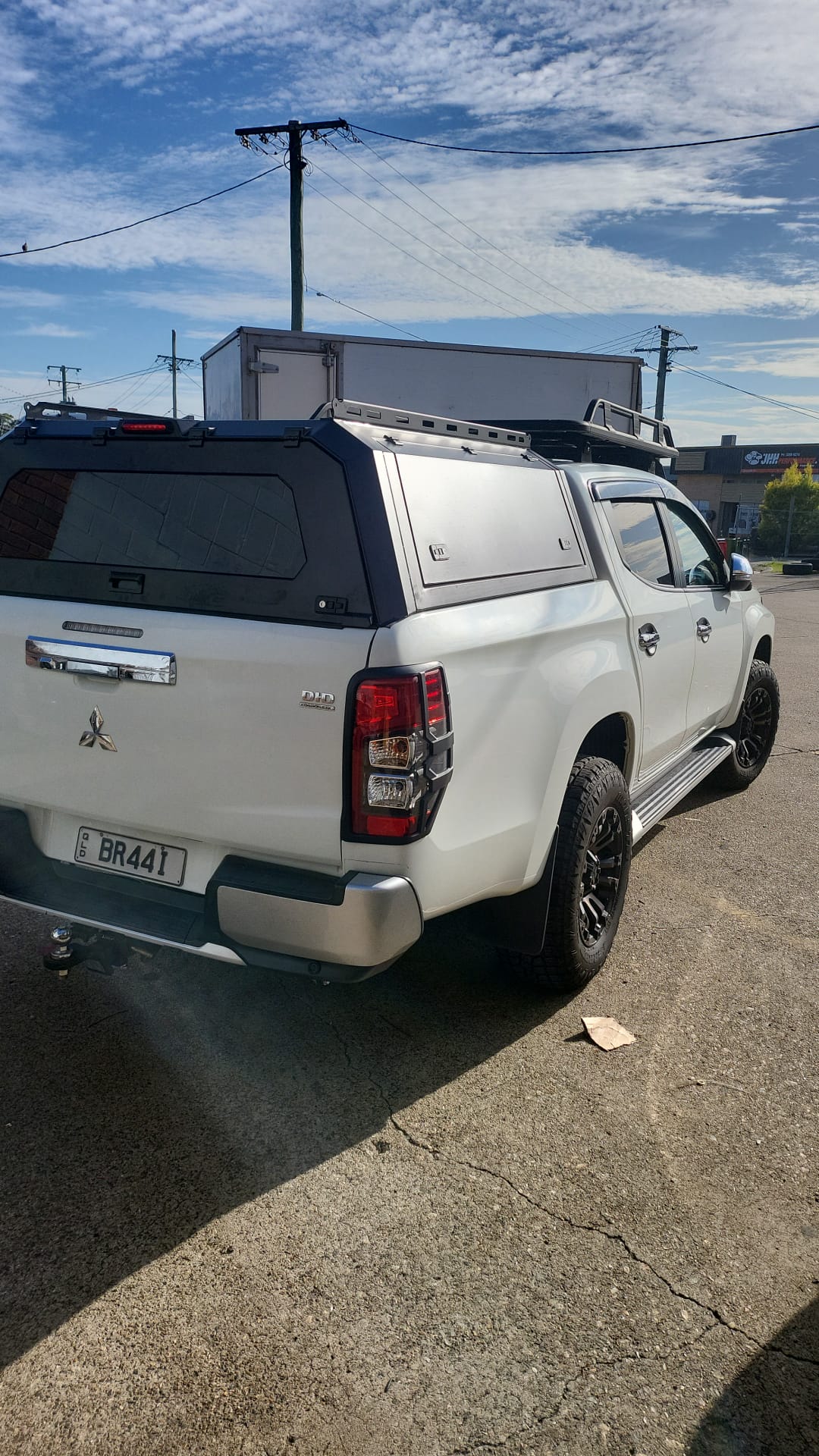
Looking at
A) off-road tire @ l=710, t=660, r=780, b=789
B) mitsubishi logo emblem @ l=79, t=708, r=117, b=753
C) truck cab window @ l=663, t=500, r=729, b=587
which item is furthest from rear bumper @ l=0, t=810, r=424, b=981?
off-road tire @ l=710, t=660, r=780, b=789

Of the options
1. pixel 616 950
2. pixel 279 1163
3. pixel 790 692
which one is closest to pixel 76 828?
pixel 279 1163

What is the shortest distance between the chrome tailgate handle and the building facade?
64249 millimetres

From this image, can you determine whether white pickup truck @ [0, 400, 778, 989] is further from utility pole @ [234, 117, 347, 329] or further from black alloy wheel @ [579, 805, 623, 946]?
utility pole @ [234, 117, 347, 329]

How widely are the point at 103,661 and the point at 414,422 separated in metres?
1.22

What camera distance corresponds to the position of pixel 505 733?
123 inches

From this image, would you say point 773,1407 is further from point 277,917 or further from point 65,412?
point 65,412

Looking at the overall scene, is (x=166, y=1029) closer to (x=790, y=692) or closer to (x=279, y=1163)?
(x=279, y=1163)

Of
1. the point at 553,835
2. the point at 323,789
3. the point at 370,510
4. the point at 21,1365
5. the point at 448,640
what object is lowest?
the point at 21,1365

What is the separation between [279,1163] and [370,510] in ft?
5.94

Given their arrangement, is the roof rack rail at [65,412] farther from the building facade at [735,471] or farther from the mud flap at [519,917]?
the building facade at [735,471]

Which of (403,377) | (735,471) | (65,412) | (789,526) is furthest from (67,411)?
(735,471)

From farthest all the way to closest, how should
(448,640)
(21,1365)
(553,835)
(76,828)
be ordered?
1. (553,835)
2. (76,828)
3. (448,640)
4. (21,1365)

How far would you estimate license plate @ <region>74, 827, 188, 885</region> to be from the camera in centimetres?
303

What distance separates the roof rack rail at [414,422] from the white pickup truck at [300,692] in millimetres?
12
